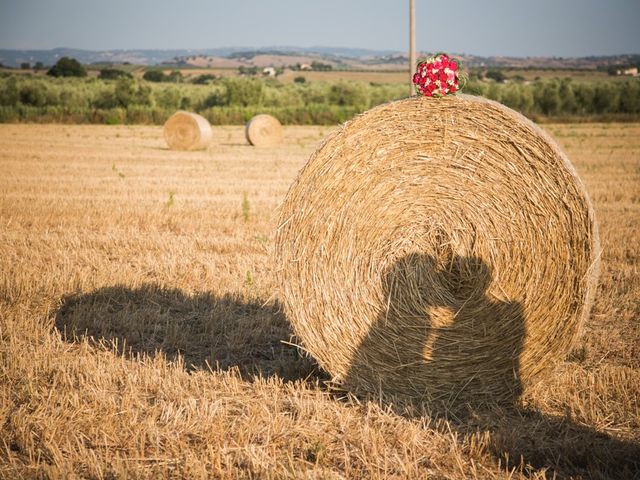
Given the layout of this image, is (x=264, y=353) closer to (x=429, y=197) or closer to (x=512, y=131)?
(x=429, y=197)

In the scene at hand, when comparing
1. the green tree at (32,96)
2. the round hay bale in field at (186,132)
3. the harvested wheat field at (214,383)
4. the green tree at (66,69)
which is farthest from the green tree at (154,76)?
the harvested wheat field at (214,383)

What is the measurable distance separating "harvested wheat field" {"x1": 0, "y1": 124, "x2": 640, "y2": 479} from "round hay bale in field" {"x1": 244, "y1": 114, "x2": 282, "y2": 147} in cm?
1514

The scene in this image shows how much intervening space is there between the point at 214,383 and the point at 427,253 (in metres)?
1.78

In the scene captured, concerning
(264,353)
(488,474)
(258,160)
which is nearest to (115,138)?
(258,160)

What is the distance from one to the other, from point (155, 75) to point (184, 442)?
75371 mm

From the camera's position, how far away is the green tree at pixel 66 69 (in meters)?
68.6

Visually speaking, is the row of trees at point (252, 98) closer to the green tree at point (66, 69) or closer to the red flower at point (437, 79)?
the green tree at point (66, 69)

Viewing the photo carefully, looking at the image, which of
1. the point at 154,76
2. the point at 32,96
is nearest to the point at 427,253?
the point at 32,96

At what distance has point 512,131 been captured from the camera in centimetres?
466

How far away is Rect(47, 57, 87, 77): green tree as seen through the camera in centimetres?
6862

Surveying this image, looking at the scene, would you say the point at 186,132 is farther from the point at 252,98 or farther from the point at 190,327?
the point at 252,98

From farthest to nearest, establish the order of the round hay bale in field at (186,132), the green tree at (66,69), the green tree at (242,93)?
the green tree at (66,69) → the green tree at (242,93) → the round hay bale in field at (186,132)

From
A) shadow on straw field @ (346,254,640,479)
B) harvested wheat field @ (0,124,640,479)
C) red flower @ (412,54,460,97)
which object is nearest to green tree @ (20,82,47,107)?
harvested wheat field @ (0,124,640,479)

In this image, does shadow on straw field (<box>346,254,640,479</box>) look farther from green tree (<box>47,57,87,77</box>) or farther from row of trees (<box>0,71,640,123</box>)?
green tree (<box>47,57,87,77</box>)
